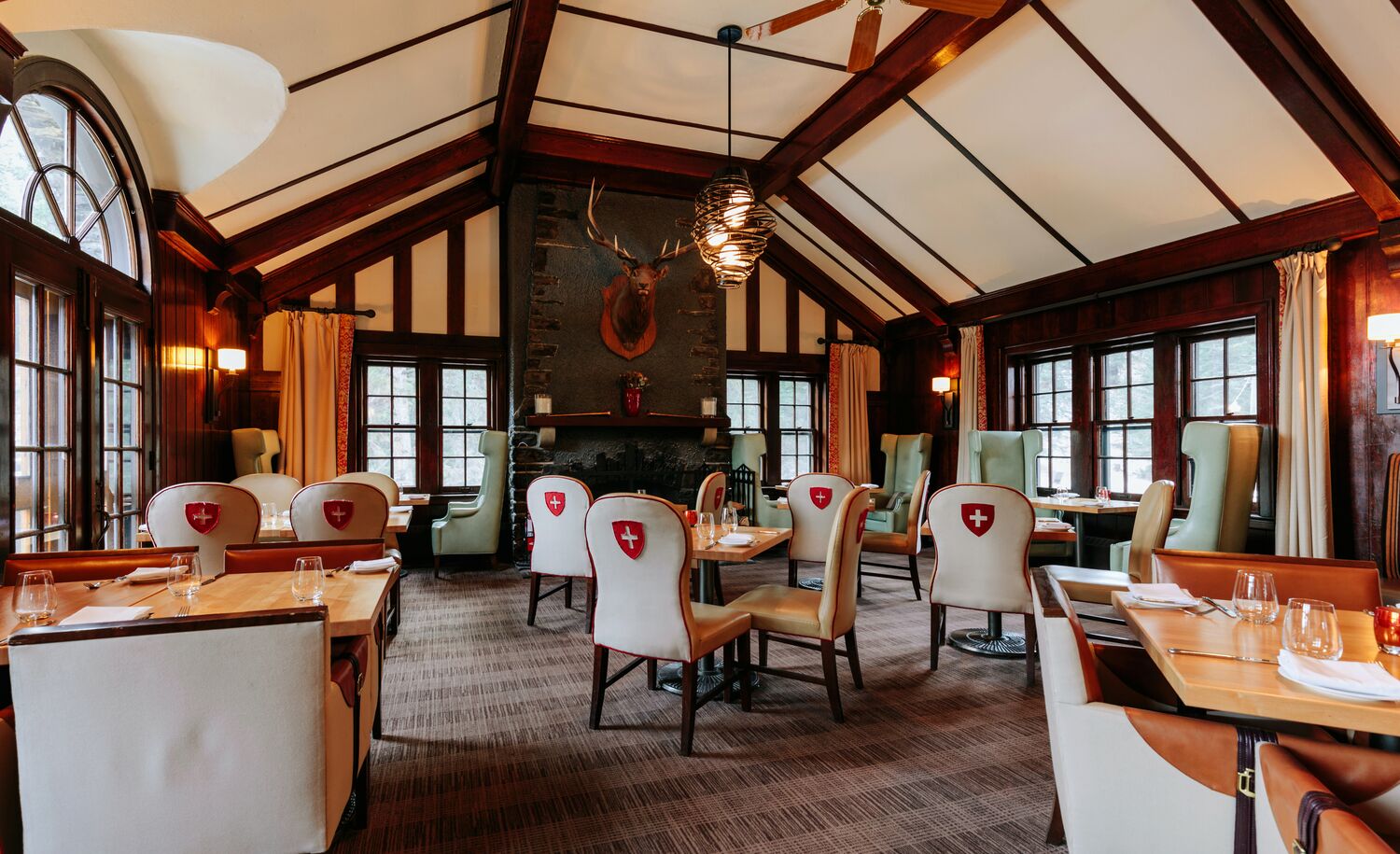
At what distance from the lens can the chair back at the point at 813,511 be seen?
4.91 m

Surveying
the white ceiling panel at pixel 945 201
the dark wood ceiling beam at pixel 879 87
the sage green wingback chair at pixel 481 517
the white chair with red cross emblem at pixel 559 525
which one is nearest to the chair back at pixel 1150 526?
the dark wood ceiling beam at pixel 879 87

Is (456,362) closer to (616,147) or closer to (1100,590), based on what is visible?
(616,147)

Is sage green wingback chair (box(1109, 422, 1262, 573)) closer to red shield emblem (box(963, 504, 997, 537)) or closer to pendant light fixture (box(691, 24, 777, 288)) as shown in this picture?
red shield emblem (box(963, 504, 997, 537))

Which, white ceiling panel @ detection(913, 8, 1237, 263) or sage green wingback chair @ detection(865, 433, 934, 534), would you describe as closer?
white ceiling panel @ detection(913, 8, 1237, 263)

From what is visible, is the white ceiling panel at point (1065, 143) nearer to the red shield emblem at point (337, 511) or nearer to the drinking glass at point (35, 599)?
the red shield emblem at point (337, 511)

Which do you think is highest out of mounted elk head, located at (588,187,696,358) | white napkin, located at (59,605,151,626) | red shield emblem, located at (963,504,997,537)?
mounted elk head, located at (588,187,696,358)

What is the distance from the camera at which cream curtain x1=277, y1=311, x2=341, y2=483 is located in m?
6.70

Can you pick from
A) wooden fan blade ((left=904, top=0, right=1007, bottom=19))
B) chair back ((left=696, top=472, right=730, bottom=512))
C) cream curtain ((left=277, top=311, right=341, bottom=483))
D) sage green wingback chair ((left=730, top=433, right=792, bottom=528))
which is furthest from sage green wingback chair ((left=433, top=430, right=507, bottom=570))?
wooden fan blade ((left=904, top=0, right=1007, bottom=19))

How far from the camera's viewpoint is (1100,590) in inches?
145

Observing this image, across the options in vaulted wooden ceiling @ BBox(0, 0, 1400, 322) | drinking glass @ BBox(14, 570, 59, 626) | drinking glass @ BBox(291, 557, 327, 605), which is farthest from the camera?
vaulted wooden ceiling @ BBox(0, 0, 1400, 322)

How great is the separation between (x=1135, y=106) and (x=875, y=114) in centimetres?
182

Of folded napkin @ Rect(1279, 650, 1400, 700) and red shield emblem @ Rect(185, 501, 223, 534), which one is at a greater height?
red shield emblem @ Rect(185, 501, 223, 534)

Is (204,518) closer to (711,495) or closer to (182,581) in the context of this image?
(182,581)

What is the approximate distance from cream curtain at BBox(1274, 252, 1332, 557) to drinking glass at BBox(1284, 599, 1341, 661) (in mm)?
3771
